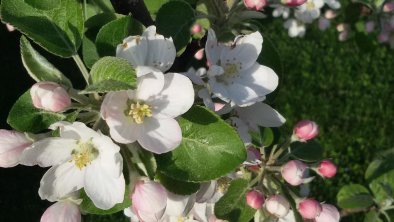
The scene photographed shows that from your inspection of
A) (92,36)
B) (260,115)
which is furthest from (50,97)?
(260,115)

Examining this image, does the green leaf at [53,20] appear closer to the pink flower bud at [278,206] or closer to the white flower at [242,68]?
the white flower at [242,68]

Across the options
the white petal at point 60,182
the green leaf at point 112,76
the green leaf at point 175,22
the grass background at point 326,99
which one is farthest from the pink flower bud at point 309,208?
the grass background at point 326,99

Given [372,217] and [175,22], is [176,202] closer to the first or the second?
[175,22]

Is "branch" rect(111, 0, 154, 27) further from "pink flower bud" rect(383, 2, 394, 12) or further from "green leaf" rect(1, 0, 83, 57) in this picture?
"pink flower bud" rect(383, 2, 394, 12)

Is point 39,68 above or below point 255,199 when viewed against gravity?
above

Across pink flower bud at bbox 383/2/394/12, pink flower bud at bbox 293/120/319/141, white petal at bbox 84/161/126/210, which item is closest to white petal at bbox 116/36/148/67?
white petal at bbox 84/161/126/210

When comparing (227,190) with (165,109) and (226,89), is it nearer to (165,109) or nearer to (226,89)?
(226,89)
